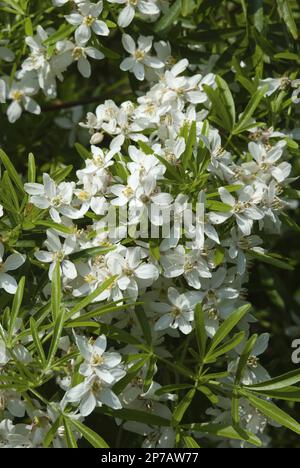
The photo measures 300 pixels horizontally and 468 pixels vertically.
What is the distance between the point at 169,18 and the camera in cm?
245

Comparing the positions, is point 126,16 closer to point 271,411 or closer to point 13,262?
point 13,262

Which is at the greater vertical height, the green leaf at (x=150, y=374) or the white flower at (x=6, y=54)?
the white flower at (x=6, y=54)

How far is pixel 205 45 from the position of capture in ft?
8.79

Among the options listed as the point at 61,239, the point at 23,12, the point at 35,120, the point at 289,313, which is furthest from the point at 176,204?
the point at 289,313

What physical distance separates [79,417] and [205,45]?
1284 mm

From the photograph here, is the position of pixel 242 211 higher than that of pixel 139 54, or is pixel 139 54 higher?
pixel 139 54

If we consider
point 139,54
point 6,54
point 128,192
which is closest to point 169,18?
point 139,54

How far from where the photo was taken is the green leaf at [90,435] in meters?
1.87

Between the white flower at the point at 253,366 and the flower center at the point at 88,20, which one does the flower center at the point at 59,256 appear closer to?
the white flower at the point at 253,366

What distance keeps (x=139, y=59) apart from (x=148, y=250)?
66 centimetres

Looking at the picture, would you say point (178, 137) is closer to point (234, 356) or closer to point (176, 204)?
point (176, 204)

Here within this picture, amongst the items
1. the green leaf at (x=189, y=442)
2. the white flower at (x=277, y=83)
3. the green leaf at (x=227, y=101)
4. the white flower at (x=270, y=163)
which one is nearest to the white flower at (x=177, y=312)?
the green leaf at (x=189, y=442)

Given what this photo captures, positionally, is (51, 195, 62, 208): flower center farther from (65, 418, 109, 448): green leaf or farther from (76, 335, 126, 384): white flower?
(65, 418, 109, 448): green leaf

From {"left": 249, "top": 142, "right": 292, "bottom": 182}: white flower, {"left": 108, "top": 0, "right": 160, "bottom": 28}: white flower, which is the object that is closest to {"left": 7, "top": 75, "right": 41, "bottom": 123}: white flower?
{"left": 108, "top": 0, "right": 160, "bottom": 28}: white flower
